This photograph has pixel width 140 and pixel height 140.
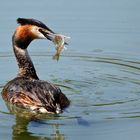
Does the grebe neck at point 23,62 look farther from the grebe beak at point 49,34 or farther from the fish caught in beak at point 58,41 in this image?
the fish caught in beak at point 58,41

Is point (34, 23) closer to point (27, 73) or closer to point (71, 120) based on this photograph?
point (27, 73)

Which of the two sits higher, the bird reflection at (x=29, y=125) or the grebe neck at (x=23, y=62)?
the grebe neck at (x=23, y=62)

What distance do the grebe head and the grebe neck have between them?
0.07 feet

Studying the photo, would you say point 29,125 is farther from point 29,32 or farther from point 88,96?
point 29,32

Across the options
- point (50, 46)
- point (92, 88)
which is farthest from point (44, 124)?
point (50, 46)

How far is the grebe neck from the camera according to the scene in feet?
33.9

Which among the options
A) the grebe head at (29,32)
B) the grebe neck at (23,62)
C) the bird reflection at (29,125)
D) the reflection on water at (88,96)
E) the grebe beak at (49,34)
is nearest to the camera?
the bird reflection at (29,125)

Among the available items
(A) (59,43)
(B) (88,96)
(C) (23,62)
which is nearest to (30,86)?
(A) (59,43)

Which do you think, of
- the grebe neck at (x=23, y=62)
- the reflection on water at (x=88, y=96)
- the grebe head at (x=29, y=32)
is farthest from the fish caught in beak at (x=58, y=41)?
the grebe neck at (x=23, y=62)

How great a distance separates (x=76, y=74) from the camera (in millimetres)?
10789

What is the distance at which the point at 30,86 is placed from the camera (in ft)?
30.8

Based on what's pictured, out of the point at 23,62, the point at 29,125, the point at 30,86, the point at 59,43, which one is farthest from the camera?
the point at 23,62

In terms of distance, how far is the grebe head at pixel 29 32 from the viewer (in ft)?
31.7

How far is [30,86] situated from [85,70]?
1.76 metres
